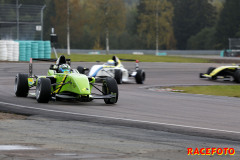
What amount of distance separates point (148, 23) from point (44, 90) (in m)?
61.5

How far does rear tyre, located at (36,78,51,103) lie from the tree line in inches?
1795

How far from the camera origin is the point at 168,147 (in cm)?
827

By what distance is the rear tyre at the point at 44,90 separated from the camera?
13.6 meters

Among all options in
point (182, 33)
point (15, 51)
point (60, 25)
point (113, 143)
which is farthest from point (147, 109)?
point (182, 33)

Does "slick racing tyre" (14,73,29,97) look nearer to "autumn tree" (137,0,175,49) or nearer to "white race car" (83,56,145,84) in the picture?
"white race car" (83,56,145,84)

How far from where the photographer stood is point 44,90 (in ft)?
44.8

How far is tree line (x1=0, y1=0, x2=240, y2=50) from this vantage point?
6781 centimetres

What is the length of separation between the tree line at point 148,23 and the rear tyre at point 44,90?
1795 inches

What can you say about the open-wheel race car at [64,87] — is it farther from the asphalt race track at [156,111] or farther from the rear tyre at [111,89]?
the asphalt race track at [156,111]
